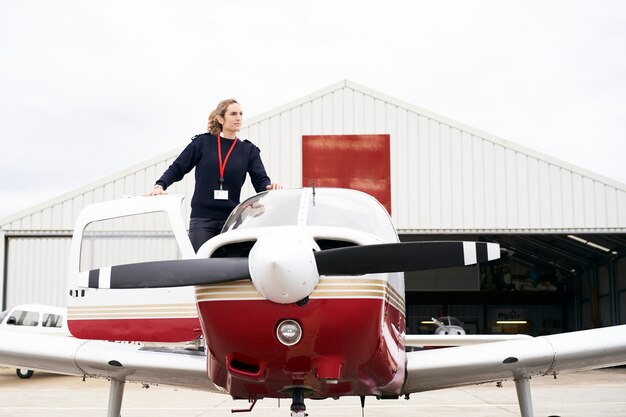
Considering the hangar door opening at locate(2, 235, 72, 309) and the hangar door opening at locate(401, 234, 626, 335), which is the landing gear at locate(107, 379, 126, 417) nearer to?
the hangar door opening at locate(2, 235, 72, 309)

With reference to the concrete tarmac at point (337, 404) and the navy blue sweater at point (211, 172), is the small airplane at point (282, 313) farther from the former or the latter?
the concrete tarmac at point (337, 404)

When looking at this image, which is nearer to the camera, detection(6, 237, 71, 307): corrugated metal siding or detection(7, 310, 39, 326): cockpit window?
detection(7, 310, 39, 326): cockpit window

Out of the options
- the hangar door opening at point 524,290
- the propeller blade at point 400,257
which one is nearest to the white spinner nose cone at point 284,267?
the propeller blade at point 400,257

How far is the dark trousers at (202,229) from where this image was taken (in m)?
4.97

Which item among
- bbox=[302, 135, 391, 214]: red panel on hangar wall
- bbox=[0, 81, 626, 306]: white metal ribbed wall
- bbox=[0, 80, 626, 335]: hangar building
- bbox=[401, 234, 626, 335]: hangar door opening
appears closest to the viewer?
bbox=[302, 135, 391, 214]: red panel on hangar wall

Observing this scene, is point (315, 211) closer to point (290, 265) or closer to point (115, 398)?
point (290, 265)

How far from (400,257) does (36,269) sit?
62.7 feet

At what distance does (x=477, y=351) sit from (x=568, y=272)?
1395 inches

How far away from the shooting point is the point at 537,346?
5.13 meters

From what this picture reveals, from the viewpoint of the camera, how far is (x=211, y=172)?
5.00 meters

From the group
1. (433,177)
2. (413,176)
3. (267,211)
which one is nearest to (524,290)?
(433,177)

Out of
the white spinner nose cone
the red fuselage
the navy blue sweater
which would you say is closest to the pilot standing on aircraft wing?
the navy blue sweater

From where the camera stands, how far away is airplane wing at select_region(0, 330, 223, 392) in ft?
16.5

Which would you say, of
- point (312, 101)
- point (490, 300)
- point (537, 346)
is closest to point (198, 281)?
point (537, 346)
